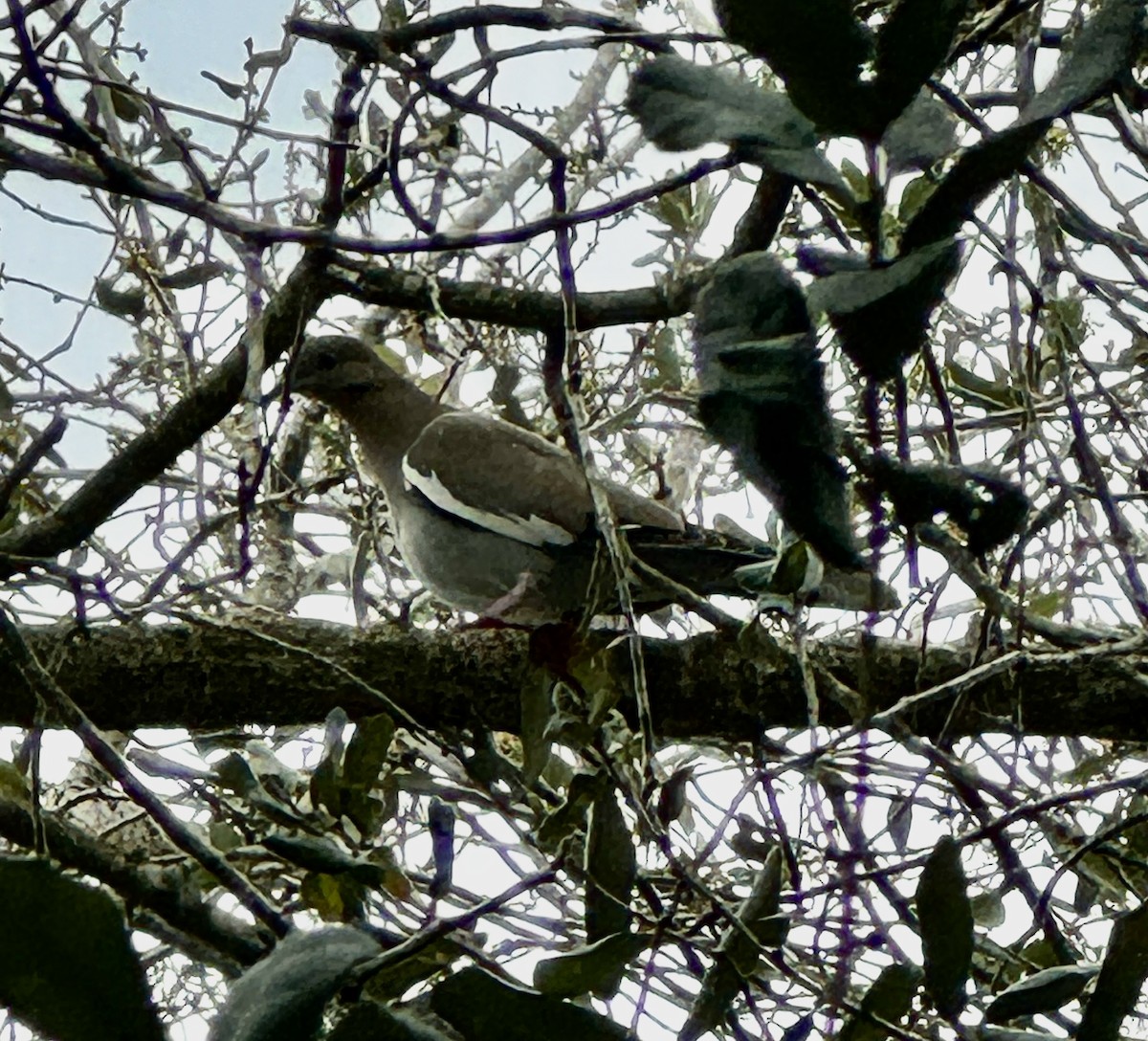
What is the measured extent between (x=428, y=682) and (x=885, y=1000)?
1310 millimetres

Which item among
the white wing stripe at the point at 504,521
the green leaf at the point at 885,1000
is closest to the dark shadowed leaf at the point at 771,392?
the green leaf at the point at 885,1000

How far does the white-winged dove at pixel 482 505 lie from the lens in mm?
2703

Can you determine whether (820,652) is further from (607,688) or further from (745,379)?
(745,379)

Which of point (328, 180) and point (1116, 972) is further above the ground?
point (328, 180)

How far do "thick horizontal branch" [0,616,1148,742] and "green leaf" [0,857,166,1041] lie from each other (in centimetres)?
140

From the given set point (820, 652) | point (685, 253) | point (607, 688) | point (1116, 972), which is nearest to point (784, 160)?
point (1116, 972)

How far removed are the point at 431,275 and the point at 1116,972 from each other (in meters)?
0.95

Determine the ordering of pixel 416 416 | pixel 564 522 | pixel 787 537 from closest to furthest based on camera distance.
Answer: pixel 787 537 < pixel 564 522 < pixel 416 416

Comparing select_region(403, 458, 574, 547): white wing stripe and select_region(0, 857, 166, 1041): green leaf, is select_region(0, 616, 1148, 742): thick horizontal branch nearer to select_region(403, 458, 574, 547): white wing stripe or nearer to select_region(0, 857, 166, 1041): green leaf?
select_region(403, 458, 574, 547): white wing stripe

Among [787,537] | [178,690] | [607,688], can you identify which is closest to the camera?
[787,537]

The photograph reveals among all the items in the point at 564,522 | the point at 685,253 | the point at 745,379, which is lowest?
the point at 745,379

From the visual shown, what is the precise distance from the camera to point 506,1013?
61 centimetres

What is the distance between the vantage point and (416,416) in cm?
320

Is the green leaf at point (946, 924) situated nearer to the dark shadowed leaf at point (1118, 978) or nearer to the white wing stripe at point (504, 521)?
the dark shadowed leaf at point (1118, 978)
